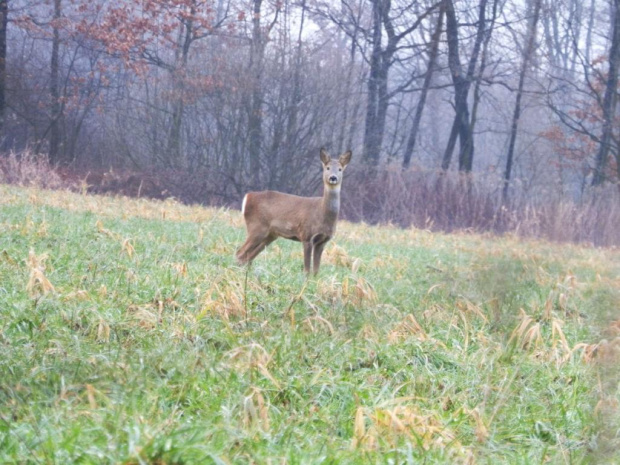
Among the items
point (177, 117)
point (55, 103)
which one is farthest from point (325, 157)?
point (55, 103)

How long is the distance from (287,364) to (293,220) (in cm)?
396

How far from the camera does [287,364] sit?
4.42 metres

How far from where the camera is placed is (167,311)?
210 inches

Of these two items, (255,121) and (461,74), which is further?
(461,74)

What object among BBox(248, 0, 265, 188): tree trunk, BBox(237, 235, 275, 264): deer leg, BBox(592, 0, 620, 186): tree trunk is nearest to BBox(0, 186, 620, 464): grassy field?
BBox(237, 235, 275, 264): deer leg

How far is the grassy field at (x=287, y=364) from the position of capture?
122 inches

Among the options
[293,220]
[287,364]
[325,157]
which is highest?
[325,157]

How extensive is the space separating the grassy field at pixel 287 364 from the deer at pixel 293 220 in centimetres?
79

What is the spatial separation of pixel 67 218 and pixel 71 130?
16327 mm

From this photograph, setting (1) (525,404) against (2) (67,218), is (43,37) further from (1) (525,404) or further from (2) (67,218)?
(1) (525,404)

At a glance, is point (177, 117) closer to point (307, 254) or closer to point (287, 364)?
point (307, 254)

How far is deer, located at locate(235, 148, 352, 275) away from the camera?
8.10m

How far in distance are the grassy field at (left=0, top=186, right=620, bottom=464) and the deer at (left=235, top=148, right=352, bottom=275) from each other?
787 mm

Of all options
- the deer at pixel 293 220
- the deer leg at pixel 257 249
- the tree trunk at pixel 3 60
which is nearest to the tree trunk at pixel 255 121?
the tree trunk at pixel 3 60
